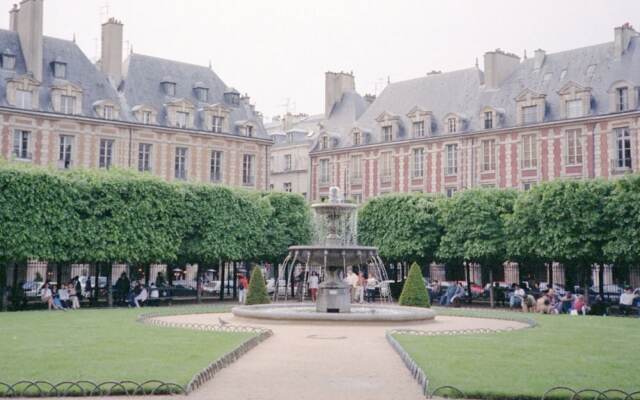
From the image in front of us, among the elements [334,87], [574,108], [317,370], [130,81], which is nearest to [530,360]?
[317,370]

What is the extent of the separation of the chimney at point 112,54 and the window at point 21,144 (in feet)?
22.5

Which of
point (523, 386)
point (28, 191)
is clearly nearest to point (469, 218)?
point (28, 191)

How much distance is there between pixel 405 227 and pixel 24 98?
20.9 meters

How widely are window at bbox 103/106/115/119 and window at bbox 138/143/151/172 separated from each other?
228 cm

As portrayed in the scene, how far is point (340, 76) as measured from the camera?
5619cm

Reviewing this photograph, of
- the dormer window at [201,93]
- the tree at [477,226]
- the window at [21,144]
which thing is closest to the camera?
the tree at [477,226]

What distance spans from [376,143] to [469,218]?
66.2ft

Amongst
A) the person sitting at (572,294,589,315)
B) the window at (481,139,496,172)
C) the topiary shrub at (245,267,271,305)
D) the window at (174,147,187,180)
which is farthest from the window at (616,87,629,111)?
the window at (174,147,187,180)

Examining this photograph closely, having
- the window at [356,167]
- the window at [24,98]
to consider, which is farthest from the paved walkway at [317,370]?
the window at [356,167]

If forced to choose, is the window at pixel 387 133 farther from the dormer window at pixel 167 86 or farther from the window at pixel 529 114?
the dormer window at pixel 167 86

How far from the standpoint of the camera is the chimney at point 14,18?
42812mm

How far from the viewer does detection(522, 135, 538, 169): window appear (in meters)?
44.0

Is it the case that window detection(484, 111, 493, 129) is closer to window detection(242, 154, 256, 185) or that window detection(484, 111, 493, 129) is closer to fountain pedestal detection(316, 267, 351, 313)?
window detection(242, 154, 256, 185)

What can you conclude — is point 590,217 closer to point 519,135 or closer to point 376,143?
point 519,135
